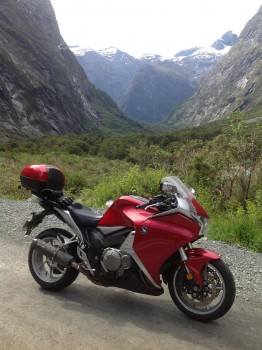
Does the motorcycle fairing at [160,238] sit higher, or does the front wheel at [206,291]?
the motorcycle fairing at [160,238]

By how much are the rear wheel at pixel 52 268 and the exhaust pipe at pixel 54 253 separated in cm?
9

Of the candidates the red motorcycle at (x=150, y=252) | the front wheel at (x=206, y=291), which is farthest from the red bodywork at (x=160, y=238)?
the front wheel at (x=206, y=291)

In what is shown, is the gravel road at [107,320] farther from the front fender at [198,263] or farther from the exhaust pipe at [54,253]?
the front fender at [198,263]

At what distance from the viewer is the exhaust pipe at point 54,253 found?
5.24 metres

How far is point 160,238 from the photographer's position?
183 inches

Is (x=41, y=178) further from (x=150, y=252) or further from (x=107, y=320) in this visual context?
(x=107, y=320)

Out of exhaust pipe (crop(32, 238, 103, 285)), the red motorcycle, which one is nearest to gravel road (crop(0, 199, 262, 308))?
the red motorcycle

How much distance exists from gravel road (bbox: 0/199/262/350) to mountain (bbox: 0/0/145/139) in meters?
75.7

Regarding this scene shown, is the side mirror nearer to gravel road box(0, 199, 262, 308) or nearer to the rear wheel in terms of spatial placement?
the rear wheel

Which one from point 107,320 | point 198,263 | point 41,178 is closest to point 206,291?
point 198,263

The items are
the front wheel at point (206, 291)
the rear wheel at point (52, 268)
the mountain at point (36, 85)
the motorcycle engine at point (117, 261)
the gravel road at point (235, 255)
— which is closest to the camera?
the front wheel at point (206, 291)

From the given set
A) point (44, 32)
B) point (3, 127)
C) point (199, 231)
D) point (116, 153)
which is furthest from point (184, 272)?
point (44, 32)

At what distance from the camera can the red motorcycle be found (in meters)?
4.57

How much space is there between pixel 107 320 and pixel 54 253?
1196 mm
